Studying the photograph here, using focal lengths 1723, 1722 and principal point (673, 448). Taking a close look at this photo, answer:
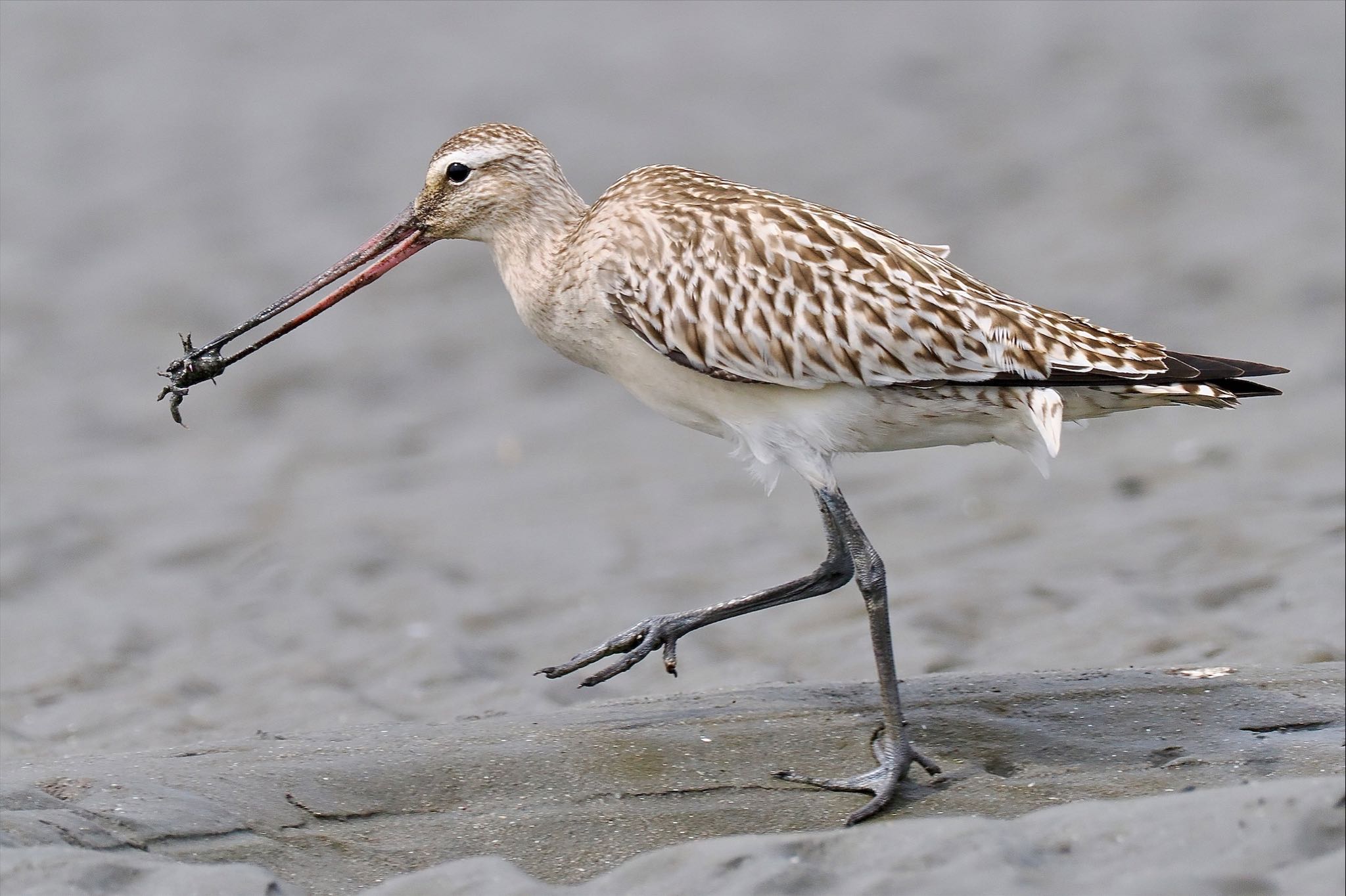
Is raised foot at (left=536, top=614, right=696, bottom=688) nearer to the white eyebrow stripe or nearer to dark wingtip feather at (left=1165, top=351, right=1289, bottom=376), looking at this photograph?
the white eyebrow stripe

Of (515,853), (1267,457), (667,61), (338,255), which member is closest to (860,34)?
(667,61)

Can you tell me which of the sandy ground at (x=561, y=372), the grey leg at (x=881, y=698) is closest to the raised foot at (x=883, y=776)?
the grey leg at (x=881, y=698)

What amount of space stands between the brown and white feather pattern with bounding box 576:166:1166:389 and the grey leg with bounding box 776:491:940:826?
57cm

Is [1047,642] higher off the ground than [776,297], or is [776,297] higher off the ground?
[776,297]

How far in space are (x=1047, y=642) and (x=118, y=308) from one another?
803 centimetres

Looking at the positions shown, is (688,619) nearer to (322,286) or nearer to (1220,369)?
(322,286)

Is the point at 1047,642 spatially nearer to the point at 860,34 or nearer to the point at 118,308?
the point at 118,308

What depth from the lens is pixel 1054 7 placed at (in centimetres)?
1809

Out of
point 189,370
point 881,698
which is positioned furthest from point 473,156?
point 881,698

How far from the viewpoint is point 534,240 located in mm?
7105

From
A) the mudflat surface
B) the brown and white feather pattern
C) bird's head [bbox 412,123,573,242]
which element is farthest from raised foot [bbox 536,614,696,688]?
bird's head [bbox 412,123,573,242]

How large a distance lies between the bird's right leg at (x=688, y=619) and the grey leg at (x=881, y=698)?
16 centimetres

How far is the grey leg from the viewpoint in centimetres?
574

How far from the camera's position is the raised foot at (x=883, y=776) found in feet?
18.6
